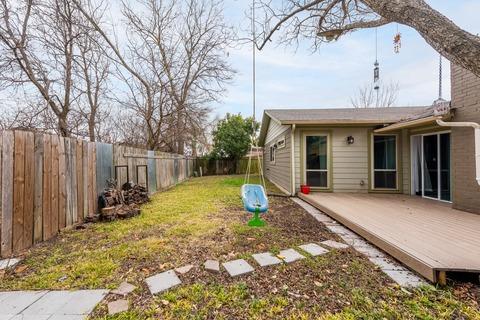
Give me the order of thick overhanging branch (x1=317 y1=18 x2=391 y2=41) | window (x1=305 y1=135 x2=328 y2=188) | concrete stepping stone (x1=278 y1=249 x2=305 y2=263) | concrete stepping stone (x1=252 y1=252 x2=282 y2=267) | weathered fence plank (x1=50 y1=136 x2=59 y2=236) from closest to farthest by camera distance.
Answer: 1. concrete stepping stone (x1=252 y1=252 x2=282 y2=267)
2. concrete stepping stone (x1=278 y1=249 x2=305 y2=263)
3. weathered fence plank (x1=50 y1=136 x2=59 y2=236)
4. thick overhanging branch (x1=317 y1=18 x2=391 y2=41)
5. window (x1=305 y1=135 x2=328 y2=188)

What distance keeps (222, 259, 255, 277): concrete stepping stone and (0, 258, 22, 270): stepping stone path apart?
8.28 feet

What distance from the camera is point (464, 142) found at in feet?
16.4

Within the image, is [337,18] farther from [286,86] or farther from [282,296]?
[286,86]

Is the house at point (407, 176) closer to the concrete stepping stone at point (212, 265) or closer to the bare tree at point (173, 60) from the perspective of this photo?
the concrete stepping stone at point (212, 265)

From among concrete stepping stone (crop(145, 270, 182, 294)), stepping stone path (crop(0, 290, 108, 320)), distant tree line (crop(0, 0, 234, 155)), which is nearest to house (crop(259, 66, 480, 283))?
concrete stepping stone (crop(145, 270, 182, 294))

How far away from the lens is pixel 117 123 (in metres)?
16.5

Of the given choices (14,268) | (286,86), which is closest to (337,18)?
(14,268)

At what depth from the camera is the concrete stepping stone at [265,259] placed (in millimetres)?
2883

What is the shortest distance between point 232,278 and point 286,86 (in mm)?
15086

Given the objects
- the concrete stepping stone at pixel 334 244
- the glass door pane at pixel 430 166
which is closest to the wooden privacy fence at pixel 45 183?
the concrete stepping stone at pixel 334 244

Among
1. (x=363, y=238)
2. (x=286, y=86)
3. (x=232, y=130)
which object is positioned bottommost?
(x=363, y=238)

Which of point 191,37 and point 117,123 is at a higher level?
point 191,37

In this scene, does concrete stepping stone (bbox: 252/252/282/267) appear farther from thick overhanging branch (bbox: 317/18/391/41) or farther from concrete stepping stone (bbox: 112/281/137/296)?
thick overhanging branch (bbox: 317/18/391/41)

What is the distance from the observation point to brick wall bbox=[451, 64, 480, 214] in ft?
15.7
